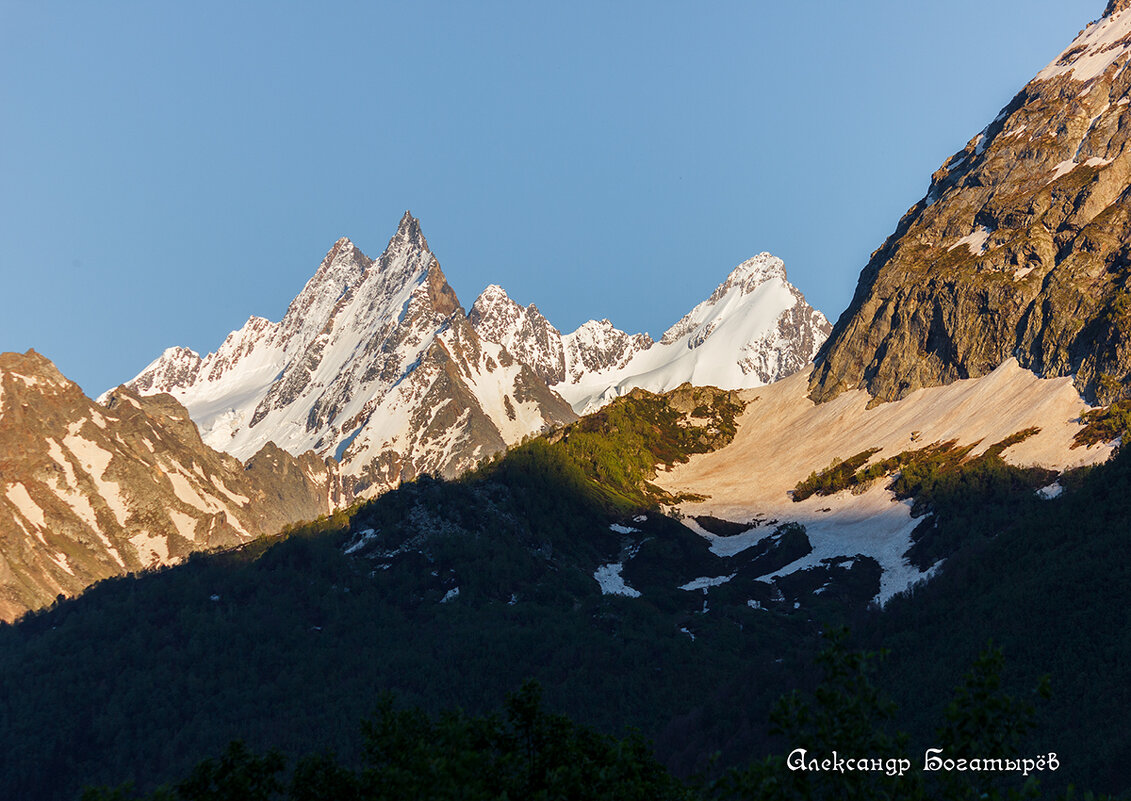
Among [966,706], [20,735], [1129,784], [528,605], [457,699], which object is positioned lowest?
[1129,784]

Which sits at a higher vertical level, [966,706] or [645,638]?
[645,638]

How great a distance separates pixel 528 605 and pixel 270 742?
5320 cm

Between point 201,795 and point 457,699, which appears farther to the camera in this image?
point 457,699

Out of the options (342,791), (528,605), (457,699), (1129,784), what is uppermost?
(528,605)

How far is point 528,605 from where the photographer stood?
653 ft

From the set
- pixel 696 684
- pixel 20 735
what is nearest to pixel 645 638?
pixel 696 684

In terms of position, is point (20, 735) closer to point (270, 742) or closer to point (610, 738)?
point (270, 742)

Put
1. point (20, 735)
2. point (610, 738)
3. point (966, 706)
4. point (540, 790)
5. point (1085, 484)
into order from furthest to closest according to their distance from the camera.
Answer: point (20, 735) < point (1085, 484) < point (610, 738) < point (540, 790) < point (966, 706)

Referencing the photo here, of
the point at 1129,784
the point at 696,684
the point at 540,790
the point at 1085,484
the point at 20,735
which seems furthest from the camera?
the point at 20,735

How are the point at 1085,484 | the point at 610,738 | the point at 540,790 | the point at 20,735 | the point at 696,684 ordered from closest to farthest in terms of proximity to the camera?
the point at 540,790
the point at 610,738
the point at 696,684
the point at 1085,484
the point at 20,735

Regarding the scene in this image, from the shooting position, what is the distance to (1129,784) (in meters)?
92.8

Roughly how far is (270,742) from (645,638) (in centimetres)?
6216

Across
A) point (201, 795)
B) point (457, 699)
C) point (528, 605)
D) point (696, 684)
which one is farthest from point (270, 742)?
point (201, 795)

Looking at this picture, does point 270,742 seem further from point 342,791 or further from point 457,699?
point 342,791
